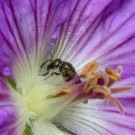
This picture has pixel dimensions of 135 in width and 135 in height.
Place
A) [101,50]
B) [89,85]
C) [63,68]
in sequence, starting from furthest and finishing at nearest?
[101,50], [63,68], [89,85]

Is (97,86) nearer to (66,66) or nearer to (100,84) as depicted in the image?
(100,84)

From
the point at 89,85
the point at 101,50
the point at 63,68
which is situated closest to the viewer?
the point at 89,85

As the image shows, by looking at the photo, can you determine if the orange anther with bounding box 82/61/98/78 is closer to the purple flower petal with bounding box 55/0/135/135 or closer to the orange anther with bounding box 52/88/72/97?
the orange anther with bounding box 52/88/72/97

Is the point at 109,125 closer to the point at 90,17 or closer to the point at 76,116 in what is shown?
the point at 76,116

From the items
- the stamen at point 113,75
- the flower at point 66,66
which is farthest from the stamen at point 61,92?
the stamen at point 113,75

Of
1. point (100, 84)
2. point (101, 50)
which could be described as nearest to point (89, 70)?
point (100, 84)

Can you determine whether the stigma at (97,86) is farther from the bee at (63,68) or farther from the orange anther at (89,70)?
the bee at (63,68)

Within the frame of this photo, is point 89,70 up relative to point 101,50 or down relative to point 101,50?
→ down

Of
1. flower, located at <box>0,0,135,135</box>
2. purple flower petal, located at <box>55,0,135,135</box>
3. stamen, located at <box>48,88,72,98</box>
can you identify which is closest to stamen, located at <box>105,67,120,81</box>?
flower, located at <box>0,0,135,135</box>
